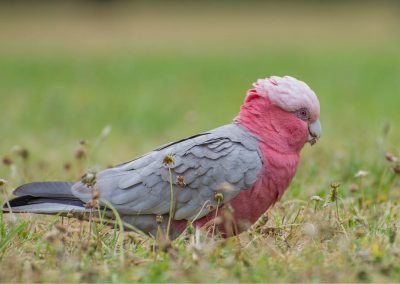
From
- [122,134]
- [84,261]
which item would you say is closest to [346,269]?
[84,261]

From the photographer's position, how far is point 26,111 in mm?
8883

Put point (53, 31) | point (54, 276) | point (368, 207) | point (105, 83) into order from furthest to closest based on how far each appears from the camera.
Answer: point (53, 31)
point (105, 83)
point (368, 207)
point (54, 276)

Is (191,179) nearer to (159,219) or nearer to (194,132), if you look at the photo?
(159,219)

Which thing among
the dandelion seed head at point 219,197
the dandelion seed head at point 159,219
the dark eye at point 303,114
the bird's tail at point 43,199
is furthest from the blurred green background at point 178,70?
the dandelion seed head at point 219,197

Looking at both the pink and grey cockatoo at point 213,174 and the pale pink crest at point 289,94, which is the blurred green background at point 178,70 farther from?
the pale pink crest at point 289,94

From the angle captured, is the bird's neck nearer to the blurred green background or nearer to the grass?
the grass

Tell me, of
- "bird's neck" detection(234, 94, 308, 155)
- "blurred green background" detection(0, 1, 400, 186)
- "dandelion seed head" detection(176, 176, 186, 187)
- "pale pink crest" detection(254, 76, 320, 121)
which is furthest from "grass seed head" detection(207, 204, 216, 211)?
"blurred green background" detection(0, 1, 400, 186)

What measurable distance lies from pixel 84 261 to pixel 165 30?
19.0 meters

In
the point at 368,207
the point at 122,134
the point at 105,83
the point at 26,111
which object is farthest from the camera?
the point at 105,83

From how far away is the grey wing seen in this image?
3783 mm

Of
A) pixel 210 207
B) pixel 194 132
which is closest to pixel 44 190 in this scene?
pixel 210 207

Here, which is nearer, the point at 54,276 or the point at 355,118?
the point at 54,276

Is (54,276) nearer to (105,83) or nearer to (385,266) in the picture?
(385,266)

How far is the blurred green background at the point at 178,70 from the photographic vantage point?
7281 mm
